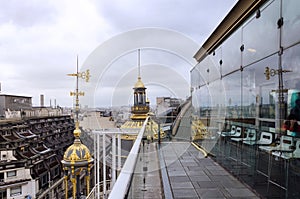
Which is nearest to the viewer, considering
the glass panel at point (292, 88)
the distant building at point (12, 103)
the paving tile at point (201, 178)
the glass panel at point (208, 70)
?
the glass panel at point (292, 88)

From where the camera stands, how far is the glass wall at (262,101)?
6.46 ft

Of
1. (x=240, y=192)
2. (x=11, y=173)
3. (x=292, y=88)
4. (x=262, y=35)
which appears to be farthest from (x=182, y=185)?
(x=11, y=173)

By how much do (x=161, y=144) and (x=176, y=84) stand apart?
5.80 feet

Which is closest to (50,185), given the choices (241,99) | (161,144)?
(161,144)

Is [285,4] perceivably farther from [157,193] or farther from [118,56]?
[118,56]

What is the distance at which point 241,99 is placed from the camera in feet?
10.9

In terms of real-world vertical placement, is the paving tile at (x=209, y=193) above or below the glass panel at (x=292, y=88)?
below

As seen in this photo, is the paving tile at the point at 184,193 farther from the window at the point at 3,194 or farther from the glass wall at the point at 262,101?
the window at the point at 3,194

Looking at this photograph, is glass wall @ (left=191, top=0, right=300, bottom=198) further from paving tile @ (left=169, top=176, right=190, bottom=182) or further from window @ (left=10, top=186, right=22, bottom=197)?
window @ (left=10, top=186, right=22, bottom=197)

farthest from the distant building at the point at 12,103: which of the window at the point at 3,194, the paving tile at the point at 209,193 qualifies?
the paving tile at the point at 209,193

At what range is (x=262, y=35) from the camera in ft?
8.66

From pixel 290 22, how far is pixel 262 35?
58 cm

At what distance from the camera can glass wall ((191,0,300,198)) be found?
6.46 ft

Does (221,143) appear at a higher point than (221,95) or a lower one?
lower
